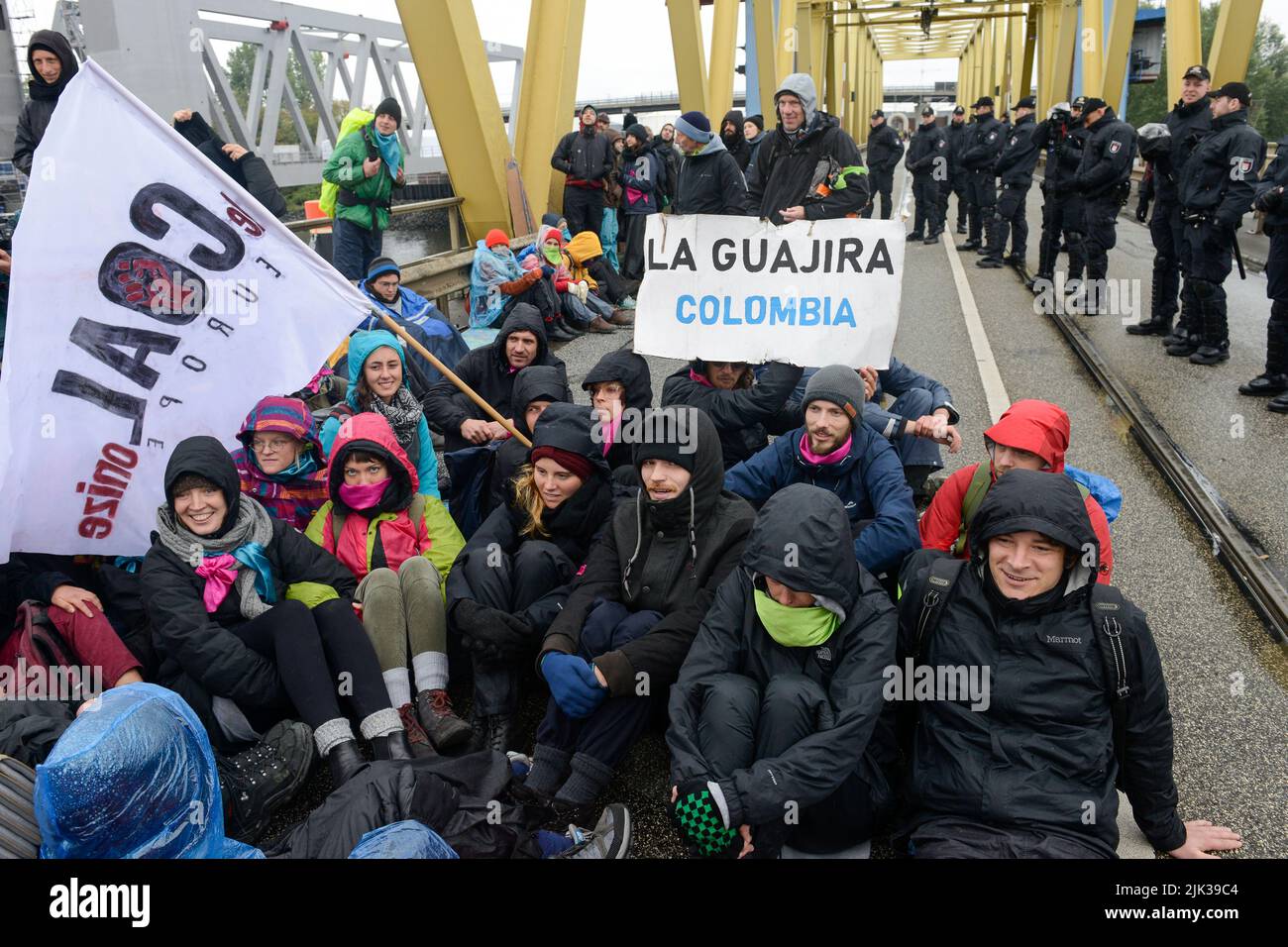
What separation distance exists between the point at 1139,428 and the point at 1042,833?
4.91 metres

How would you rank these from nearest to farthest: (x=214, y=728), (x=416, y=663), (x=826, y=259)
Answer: (x=214, y=728), (x=416, y=663), (x=826, y=259)

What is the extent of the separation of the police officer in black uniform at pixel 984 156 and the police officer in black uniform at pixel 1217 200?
596 centimetres

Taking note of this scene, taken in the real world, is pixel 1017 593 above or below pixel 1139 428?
above

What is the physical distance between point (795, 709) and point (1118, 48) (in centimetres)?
1875

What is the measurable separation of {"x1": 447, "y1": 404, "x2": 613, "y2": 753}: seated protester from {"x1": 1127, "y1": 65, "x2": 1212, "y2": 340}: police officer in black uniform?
23.4 feet

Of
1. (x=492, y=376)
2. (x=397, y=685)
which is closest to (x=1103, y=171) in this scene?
(x=492, y=376)

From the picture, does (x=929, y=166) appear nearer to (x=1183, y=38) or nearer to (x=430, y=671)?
(x=1183, y=38)

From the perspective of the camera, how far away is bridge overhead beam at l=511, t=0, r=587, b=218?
11.1 meters

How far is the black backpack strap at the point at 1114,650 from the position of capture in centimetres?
246

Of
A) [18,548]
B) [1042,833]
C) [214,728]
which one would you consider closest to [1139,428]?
[1042,833]

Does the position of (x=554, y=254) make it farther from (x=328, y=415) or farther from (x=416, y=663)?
(x=416, y=663)

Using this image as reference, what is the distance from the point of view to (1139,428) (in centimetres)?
648

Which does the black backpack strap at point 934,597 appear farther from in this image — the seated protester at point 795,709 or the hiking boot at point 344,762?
the hiking boot at point 344,762

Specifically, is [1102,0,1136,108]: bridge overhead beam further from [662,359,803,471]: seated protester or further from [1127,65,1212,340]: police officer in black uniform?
[662,359,803,471]: seated protester
